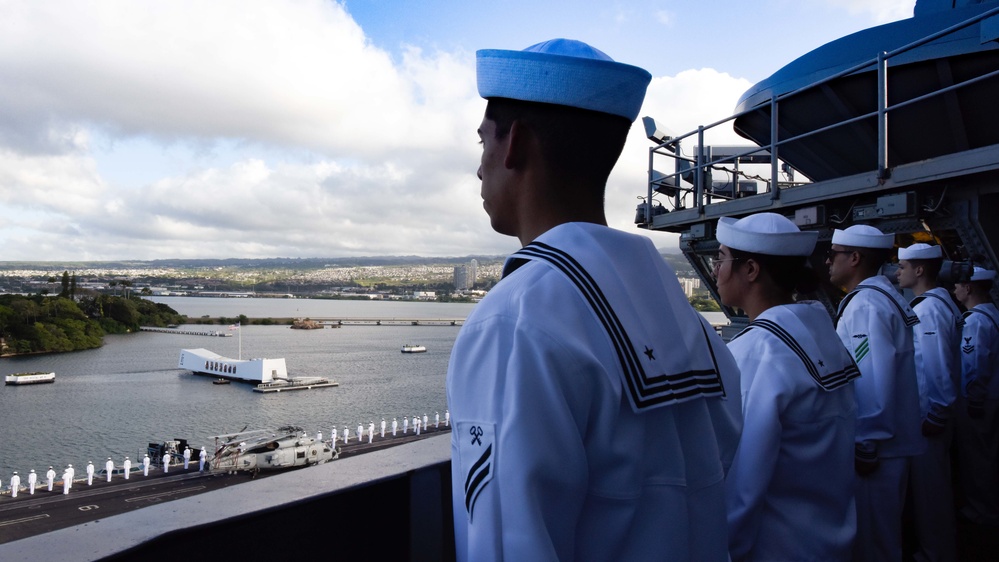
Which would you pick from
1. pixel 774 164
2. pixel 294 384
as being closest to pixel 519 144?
pixel 774 164

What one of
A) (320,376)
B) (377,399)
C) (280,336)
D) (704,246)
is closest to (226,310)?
(280,336)

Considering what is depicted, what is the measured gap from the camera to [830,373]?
2.16m

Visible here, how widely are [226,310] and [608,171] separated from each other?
141202 millimetres

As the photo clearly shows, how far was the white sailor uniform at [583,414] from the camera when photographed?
695 mm

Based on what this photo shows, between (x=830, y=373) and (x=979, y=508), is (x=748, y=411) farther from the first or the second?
(x=979, y=508)

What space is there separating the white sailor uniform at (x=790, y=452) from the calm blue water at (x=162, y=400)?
53.5 metres

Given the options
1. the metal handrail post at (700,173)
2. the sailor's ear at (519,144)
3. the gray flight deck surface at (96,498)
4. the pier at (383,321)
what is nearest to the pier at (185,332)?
the pier at (383,321)

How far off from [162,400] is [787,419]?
68333 millimetres

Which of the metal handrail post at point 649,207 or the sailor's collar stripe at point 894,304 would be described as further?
the metal handrail post at point 649,207

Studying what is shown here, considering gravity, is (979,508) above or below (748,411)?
below

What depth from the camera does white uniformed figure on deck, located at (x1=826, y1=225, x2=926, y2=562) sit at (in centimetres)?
290

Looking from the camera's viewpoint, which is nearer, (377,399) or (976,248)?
(976,248)

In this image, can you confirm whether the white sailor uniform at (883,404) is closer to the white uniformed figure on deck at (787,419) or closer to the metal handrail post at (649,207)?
the white uniformed figure on deck at (787,419)

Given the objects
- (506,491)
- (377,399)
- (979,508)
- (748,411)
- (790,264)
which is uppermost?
(790,264)
